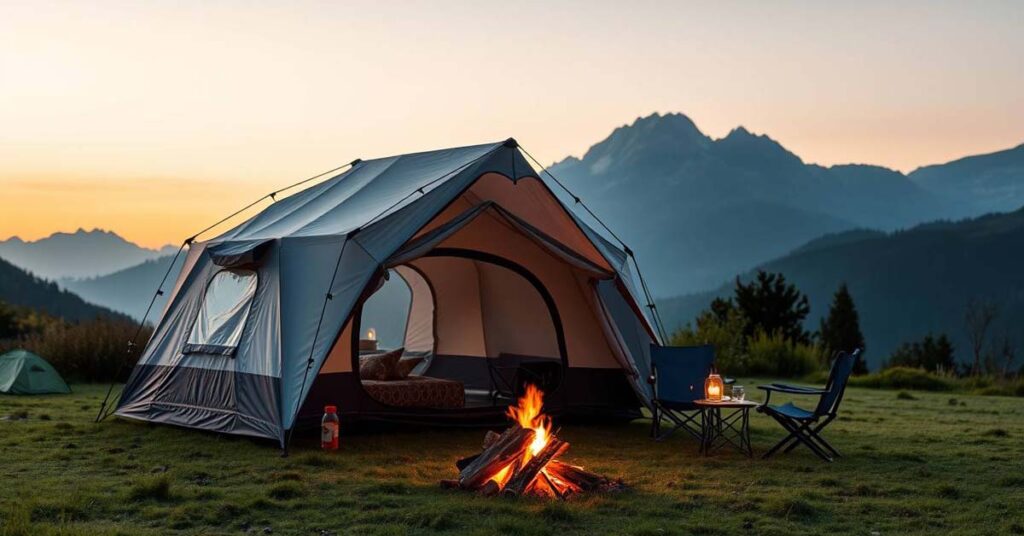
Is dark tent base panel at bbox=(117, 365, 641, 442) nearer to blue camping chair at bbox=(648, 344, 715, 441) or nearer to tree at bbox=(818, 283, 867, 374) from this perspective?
blue camping chair at bbox=(648, 344, 715, 441)

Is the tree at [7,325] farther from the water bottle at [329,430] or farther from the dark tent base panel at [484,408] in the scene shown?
the water bottle at [329,430]

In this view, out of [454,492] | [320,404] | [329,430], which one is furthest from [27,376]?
[454,492]

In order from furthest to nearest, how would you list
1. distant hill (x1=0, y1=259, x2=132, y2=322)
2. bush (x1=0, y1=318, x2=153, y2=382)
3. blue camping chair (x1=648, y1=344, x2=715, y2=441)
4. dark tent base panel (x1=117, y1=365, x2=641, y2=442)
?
distant hill (x1=0, y1=259, x2=132, y2=322), bush (x1=0, y1=318, x2=153, y2=382), dark tent base panel (x1=117, y1=365, x2=641, y2=442), blue camping chair (x1=648, y1=344, x2=715, y2=441)

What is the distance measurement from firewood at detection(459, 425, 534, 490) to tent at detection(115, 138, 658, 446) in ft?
6.29

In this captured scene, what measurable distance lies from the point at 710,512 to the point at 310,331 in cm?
354

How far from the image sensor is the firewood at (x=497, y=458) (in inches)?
249

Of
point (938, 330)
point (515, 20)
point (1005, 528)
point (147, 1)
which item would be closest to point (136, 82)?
point (147, 1)

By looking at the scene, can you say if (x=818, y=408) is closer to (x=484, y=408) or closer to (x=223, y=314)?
(x=484, y=408)

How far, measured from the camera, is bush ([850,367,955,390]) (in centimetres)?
1681

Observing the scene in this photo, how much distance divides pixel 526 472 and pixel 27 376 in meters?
8.51

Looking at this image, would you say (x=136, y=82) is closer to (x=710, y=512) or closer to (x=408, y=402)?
(x=408, y=402)

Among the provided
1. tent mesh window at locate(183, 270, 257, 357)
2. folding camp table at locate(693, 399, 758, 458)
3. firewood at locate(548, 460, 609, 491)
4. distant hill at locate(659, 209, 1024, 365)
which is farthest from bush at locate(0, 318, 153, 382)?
distant hill at locate(659, 209, 1024, 365)

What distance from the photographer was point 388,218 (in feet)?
28.0

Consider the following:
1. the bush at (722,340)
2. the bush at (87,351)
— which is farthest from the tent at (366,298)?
the bush at (722,340)
